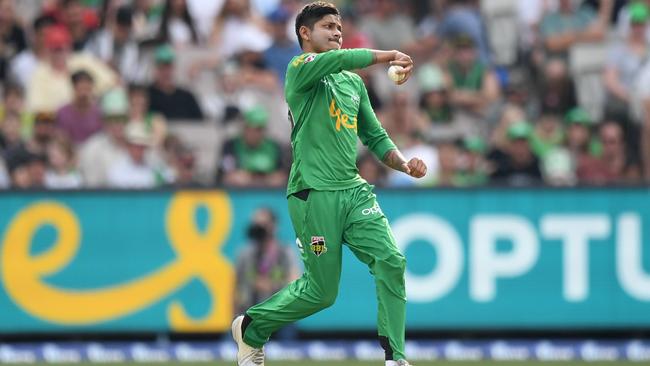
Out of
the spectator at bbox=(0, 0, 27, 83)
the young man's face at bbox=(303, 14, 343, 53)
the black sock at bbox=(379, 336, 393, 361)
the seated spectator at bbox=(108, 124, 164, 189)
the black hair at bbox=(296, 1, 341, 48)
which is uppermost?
the black hair at bbox=(296, 1, 341, 48)

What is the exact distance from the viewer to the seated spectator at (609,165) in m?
13.7

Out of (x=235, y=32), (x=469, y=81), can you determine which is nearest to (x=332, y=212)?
(x=469, y=81)

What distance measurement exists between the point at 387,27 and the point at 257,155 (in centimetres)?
338

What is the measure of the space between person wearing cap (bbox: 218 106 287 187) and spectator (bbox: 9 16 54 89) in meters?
2.77

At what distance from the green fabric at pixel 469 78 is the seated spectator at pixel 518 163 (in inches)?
68.7

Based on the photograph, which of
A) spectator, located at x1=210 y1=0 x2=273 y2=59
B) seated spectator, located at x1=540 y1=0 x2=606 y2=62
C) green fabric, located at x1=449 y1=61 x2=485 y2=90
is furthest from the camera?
seated spectator, located at x1=540 y1=0 x2=606 y2=62

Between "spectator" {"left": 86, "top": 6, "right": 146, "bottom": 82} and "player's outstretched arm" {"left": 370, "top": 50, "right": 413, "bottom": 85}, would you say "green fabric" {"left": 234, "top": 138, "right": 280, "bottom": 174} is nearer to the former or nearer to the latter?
"spectator" {"left": 86, "top": 6, "right": 146, "bottom": 82}

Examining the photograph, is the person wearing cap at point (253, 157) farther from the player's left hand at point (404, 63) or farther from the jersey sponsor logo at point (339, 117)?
the player's left hand at point (404, 63)

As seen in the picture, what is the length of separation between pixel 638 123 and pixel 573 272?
2879 millimetres

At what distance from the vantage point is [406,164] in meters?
8.05

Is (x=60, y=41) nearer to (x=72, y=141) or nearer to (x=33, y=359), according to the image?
(x=72, y=141)

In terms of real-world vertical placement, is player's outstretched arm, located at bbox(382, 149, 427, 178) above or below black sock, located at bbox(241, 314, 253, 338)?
above

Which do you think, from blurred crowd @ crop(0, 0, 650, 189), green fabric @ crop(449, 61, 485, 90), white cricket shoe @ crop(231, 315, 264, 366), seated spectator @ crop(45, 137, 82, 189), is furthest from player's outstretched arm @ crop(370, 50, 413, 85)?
→ green fabric @ crop(449, 61, 485, 90)

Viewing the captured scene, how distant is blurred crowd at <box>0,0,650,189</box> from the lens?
1366 cm
